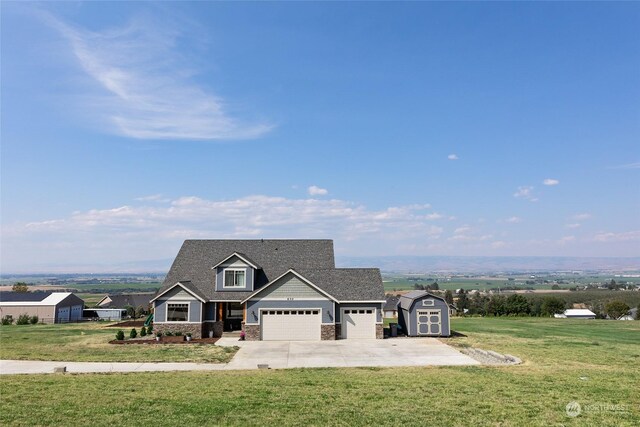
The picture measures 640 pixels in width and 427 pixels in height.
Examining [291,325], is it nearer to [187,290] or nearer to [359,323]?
[359,323]

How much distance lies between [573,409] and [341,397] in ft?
22.9

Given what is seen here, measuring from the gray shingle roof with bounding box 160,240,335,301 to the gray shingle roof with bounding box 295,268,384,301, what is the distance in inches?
92.1

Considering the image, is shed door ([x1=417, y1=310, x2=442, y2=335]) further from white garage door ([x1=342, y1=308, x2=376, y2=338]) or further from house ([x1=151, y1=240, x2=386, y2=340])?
white garage door ([x1=342, y1=308, x2=376, y2=338])

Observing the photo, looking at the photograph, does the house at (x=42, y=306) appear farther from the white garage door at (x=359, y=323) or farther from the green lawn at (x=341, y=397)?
the green lawn at (x=341, y=397)

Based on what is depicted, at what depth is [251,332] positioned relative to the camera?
3020cm

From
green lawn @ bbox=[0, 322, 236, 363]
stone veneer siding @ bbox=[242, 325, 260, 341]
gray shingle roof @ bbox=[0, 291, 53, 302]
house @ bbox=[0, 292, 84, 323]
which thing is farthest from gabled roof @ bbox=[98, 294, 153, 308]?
stone veneer siding @ bbox=[242, 325, 260, 341]

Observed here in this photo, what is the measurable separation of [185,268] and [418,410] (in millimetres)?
26589

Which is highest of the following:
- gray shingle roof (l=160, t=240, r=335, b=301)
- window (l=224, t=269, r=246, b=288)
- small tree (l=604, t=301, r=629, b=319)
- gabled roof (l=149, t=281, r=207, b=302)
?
gray shingle roof (l=160, t=240, r=335, b=301)

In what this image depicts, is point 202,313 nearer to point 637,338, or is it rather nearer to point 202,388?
point 202,388

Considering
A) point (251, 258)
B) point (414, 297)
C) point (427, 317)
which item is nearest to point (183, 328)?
point (251, 258)

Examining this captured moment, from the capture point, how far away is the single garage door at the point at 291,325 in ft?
100

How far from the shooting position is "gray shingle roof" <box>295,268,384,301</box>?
1251 inches

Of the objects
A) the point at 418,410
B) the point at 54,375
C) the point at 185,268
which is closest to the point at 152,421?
the point at 418,410

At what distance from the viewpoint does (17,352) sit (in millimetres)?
23797
